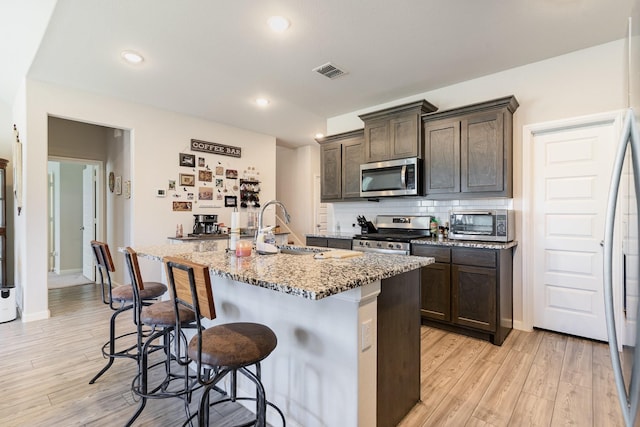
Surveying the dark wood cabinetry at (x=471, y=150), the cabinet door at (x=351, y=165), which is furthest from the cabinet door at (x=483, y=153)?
the cabinet door at (x=351, y=165)

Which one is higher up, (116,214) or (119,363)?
(116,214)

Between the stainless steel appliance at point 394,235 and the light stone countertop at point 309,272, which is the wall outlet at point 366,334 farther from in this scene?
the stainless steel appliance at point 394,235

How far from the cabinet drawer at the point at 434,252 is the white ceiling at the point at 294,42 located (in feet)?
6.08

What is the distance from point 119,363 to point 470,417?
8.37 ft

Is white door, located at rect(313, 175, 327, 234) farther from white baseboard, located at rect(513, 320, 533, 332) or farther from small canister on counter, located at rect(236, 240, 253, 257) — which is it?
small canister on counter, located at rect(236, 240, 253, 257)

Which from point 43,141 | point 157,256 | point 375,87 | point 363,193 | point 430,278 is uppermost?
point 375,87

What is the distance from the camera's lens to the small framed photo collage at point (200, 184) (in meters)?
4.63

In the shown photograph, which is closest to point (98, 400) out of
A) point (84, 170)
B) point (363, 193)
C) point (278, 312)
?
point (278, 312)

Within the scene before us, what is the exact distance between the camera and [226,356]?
1292mm

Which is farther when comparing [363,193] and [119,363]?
[363,193]

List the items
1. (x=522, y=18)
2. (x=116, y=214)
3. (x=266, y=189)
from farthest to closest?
1. (x=266, y=189)
2. (x=116, y=214)
3. (x=522, y=18)

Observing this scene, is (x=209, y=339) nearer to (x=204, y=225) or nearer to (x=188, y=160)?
(x=204, y=225)

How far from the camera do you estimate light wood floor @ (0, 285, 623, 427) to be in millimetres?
1836

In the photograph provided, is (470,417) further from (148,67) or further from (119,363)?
(148,67)
